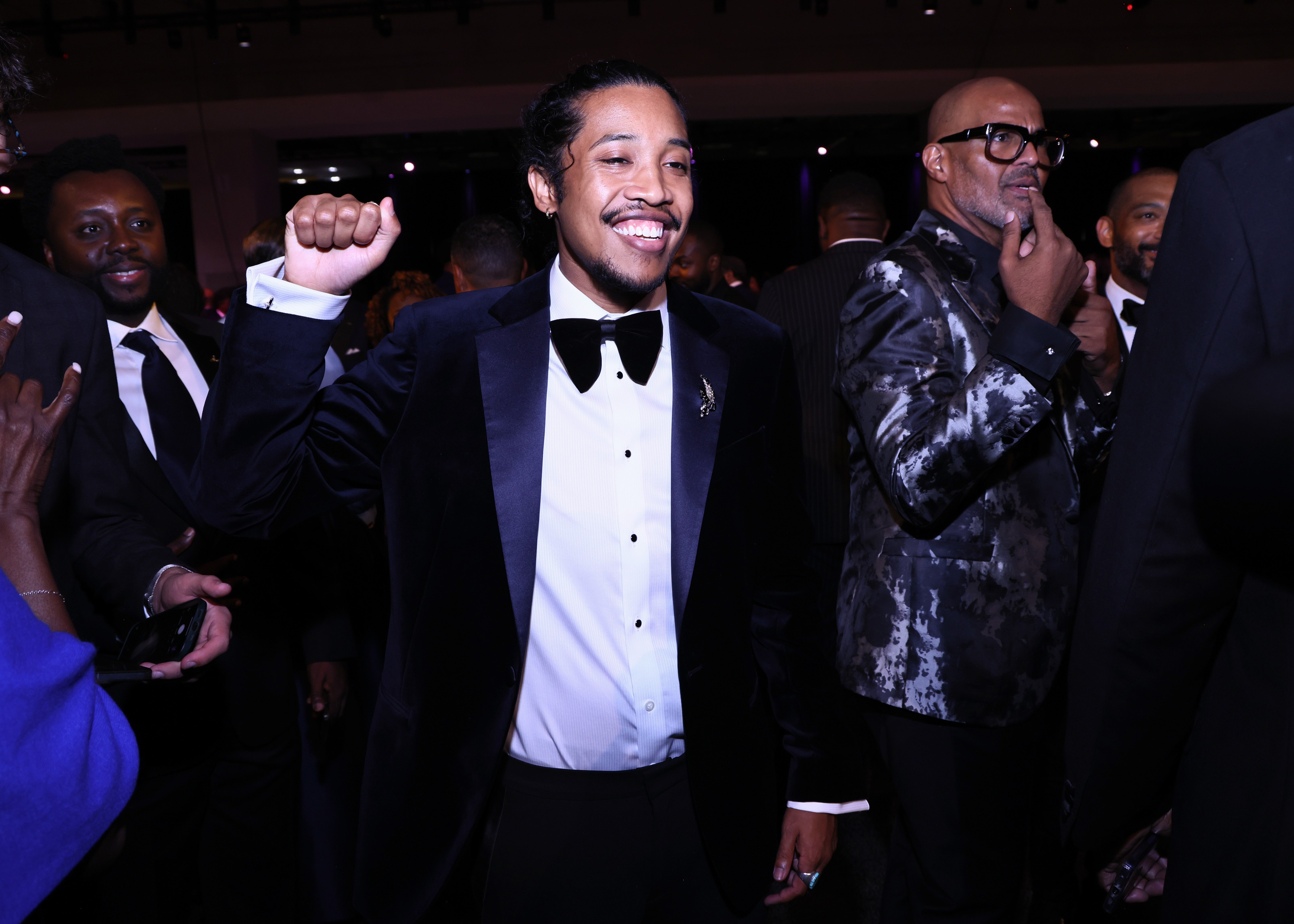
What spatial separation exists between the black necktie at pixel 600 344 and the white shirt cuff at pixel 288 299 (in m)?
0.36

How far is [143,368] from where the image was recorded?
2225 millimetres

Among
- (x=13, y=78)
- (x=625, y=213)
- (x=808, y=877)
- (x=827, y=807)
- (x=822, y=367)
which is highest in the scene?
(x=13, y=78)

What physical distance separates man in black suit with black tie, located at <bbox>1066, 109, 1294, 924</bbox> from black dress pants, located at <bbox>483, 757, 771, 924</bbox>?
621mm

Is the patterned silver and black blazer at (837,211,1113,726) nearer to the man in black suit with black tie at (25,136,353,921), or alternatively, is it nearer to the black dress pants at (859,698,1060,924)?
the black dress pants at (859,698,1060,924)

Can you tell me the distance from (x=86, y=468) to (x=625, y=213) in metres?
1.08

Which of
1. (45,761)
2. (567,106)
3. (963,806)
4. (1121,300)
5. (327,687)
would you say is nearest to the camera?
(45,761)

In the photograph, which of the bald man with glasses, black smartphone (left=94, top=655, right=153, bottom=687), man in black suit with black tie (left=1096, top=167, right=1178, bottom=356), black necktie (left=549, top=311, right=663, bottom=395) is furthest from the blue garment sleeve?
man in black suit with black tie (left=1096, top=167, right=1178, bottom=356)

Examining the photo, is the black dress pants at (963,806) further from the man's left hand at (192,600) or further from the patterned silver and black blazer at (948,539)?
the man's left hand at (192,600)

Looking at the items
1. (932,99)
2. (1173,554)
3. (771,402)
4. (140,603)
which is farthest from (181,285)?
(932,99)

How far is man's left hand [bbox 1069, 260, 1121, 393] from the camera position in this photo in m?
1.96

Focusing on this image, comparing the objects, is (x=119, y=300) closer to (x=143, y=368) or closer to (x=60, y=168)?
(x=143, y=368)

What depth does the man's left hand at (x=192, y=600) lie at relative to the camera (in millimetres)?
1328

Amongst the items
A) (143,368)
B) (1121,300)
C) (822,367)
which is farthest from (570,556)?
(1121,300)

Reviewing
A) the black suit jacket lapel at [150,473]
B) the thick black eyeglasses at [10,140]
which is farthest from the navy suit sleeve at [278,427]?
the black suit jacket lapel at [150,473]
